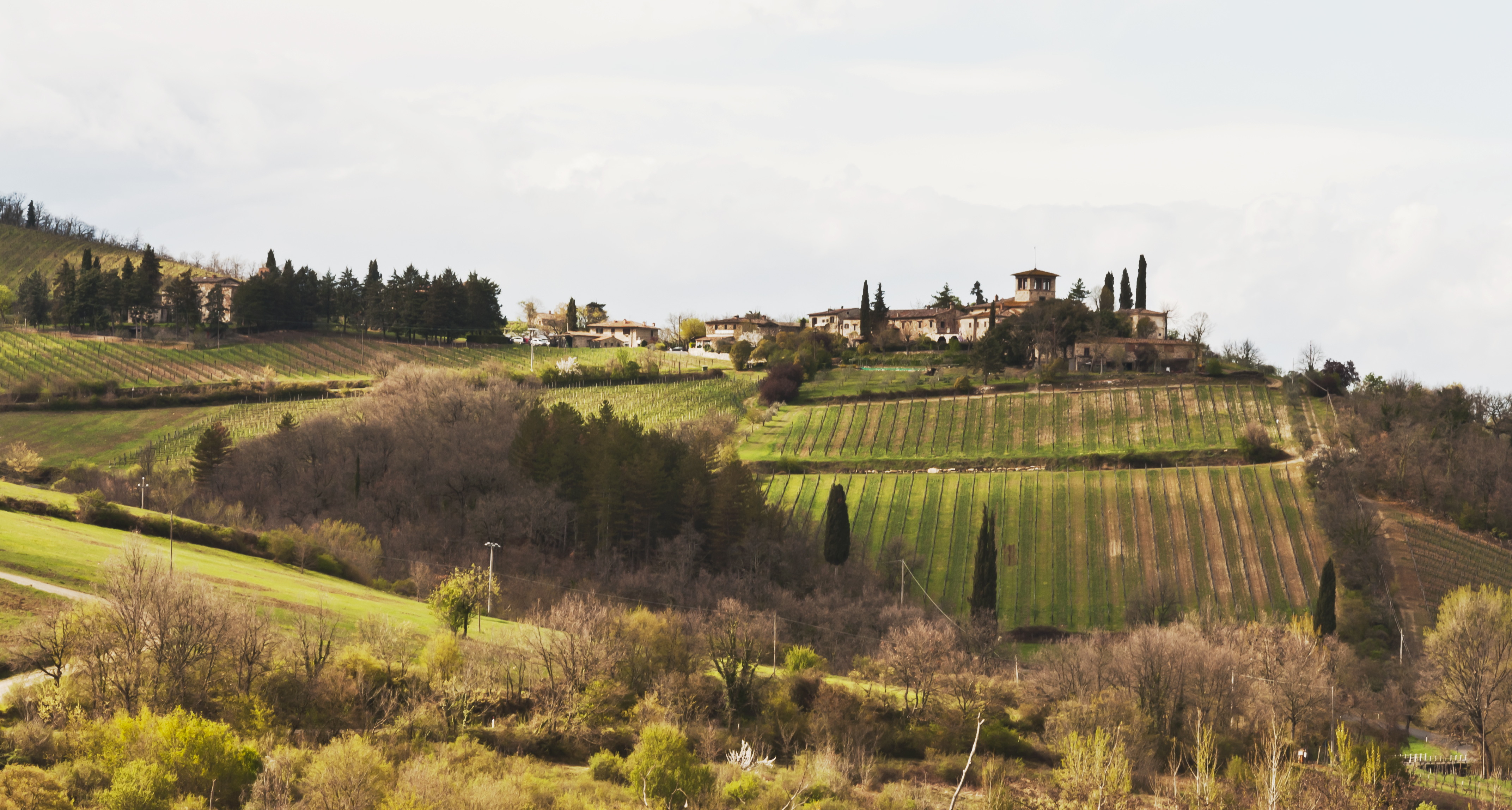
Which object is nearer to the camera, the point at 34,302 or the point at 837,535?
the point at 837,535

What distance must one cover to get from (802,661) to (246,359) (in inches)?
3366

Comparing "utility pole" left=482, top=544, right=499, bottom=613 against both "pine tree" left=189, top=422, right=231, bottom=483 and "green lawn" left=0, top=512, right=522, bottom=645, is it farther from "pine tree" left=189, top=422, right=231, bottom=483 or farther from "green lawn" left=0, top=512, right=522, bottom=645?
"pine tree" left=189, top=422, right=231, bottom=483

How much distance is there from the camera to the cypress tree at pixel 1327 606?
210ft

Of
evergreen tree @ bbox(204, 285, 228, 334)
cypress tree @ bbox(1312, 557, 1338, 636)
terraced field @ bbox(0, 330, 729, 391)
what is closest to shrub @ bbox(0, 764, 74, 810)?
cypress tree @ bbox(1312, 557, 1338, 636)

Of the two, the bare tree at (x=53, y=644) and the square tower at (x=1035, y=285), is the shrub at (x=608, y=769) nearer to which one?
the bare tree at (x=53, y=644)

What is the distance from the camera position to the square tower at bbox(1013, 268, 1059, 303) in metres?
145

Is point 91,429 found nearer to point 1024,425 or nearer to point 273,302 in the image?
point 273,302

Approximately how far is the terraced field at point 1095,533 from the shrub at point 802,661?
1791 centimetres

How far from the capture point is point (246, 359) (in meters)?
118

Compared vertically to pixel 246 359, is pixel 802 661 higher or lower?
lower

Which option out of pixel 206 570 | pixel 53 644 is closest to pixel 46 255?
pixel 206 570

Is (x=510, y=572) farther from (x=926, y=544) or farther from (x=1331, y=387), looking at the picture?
(x=1331, y=387)

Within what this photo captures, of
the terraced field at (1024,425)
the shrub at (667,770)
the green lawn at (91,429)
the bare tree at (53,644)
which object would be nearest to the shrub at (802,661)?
the shrub at (667,770)

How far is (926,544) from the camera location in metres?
77.2
